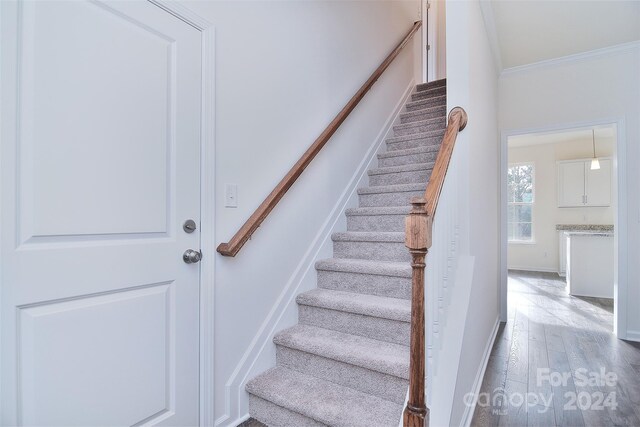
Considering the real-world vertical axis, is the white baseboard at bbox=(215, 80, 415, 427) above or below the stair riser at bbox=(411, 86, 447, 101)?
below

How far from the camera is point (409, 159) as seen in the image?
9.91 feet

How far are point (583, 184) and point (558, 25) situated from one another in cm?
448

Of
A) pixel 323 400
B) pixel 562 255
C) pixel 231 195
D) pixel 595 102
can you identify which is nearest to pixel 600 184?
pixel 562 255

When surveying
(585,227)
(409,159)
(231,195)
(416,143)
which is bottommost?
(585,227)

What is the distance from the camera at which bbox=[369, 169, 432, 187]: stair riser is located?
107 inches

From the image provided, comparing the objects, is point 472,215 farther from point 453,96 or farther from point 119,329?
point 119,329

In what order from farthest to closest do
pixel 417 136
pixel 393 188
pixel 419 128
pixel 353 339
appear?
1. pixel 419 128
2. pixel 417 136
3. pixel 393 188
4. pixel 353 339

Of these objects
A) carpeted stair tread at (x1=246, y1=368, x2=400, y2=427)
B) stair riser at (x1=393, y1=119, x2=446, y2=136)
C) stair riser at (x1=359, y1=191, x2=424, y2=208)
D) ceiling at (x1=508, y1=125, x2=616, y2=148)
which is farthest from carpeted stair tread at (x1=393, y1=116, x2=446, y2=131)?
ceiling at (x1=508, y1=125, x2=616, y2=148)

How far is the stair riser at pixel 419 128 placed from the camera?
323 centimetres

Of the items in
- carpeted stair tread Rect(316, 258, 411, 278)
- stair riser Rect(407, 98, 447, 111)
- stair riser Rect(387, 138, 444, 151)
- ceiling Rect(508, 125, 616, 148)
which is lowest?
carpeted stair tread Rect(316, 258, 411, 278)

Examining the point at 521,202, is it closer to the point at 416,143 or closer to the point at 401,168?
the point at 416,143

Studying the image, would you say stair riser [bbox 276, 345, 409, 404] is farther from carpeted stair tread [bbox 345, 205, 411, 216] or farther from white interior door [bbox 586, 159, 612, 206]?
white interior door [bbox 586, 159, 612, 206]

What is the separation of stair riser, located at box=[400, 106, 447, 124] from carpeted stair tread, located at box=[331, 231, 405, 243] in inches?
69.1

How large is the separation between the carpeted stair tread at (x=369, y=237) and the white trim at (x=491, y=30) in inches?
74.6
